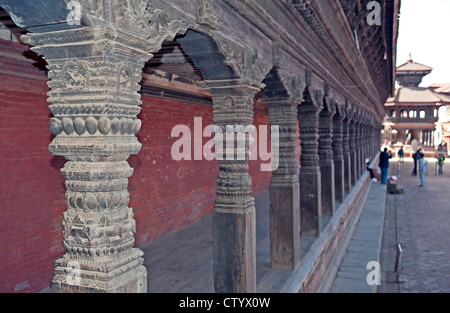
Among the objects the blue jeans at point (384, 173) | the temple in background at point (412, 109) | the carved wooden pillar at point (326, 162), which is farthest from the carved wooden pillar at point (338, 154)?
the temple in background at point (412, 109)

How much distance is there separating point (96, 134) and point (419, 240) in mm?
10609

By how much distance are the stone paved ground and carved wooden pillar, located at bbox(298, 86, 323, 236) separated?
1.83 metres

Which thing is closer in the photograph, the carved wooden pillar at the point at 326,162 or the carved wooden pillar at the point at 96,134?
the carved wooden pillar at the point at 96,134

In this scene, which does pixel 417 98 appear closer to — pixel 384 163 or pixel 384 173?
pixel 384 173

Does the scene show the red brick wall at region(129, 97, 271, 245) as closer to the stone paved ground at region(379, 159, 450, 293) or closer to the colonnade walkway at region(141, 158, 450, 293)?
the colonnade walkway at region(141, 158, 450, 293)

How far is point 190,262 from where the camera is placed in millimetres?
6719

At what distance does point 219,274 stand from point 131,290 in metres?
1.97

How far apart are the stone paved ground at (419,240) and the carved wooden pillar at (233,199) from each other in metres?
4.51

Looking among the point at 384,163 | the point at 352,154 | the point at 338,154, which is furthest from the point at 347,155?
the point at 384,163

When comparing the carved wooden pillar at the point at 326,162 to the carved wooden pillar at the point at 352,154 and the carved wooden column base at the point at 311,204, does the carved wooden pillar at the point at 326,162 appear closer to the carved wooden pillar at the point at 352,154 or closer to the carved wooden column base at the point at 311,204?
the carved wooden column base at the point at 311,204

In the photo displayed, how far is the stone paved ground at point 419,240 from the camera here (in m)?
7.98

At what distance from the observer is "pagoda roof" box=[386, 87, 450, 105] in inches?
1896

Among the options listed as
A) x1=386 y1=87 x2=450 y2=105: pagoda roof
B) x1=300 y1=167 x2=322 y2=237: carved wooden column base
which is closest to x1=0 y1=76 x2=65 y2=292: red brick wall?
x1=300 y1=167 x2=322 y2=237: carved wooden column base
